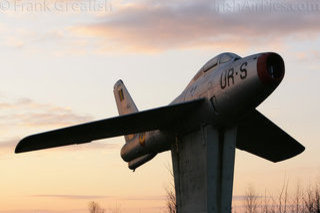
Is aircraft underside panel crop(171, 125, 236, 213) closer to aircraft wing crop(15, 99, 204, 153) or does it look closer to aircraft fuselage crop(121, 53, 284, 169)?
aircraft fuselage crop(121, 53, 284, 169)

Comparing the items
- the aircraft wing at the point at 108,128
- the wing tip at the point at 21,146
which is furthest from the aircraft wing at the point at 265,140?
the wing tip at the point at 21,146

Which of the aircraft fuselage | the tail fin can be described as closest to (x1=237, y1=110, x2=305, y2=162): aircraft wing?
the aircraft fuselage

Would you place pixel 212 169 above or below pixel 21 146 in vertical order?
below

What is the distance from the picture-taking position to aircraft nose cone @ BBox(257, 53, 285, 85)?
1717 cm

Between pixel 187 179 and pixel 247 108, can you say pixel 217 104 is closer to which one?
pixel 247 108

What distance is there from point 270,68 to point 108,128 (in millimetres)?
5574

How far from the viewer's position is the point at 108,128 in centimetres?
2006

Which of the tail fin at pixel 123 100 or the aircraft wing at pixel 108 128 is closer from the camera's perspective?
the aircraft wing at pixel 108 128

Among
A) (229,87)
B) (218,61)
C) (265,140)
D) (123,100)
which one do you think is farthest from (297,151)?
(123,100)

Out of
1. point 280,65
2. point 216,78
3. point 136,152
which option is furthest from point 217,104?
point 136,152

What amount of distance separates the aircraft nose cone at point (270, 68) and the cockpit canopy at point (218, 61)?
1641 mm

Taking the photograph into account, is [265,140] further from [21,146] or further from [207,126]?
[21,146]

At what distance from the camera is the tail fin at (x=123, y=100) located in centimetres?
2838

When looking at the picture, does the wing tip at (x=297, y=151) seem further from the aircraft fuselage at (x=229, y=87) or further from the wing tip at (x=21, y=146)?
the wing tip at (x=21, y=146)
